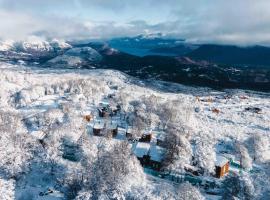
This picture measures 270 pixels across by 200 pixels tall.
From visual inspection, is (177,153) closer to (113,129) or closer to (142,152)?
(142,152)

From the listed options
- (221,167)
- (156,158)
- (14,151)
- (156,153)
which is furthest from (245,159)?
(14,151)

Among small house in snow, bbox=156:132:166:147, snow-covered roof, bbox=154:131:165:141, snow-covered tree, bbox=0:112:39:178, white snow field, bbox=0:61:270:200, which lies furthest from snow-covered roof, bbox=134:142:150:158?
snow-covered tree, bbox=0:112:39:178

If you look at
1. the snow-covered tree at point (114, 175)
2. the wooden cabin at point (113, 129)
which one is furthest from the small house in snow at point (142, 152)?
the wooden cabin at point (113, 129)

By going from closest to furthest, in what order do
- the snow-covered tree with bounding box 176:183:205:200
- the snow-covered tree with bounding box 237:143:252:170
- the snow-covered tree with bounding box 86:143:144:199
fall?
1. the snow-covered tree with bounding box 176:183:205:200
2. the snow-covered tree with bounding box 86:143:144:199
3. the snow-covered tree with bounding box 237:143:252:170

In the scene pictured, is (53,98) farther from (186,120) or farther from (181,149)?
(181,149)

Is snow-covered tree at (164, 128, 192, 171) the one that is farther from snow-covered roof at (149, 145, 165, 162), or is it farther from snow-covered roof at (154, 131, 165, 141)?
snow-covered roof at (154, 131, 165, 141)
